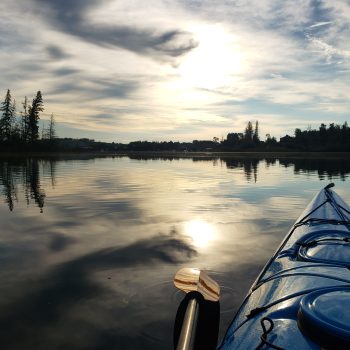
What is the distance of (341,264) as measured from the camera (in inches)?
184

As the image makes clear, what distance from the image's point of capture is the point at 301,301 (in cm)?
312

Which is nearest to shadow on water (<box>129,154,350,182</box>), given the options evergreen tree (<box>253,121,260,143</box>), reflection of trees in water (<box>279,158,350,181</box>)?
reflection of trees in water (<box>279,158,350,181</box>)

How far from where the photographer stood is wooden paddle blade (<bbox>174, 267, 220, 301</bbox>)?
15.7 feet

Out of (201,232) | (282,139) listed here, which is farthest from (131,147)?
(201,232)

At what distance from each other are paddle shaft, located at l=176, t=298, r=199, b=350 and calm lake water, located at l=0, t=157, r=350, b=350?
1.91ft

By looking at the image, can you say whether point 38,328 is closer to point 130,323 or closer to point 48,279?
point 130,323

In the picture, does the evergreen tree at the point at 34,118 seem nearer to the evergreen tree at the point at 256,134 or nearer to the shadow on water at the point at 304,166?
the shadow on water at the point at 304,166

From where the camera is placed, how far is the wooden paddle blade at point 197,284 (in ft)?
15.7

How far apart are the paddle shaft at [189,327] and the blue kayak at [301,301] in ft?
1.16

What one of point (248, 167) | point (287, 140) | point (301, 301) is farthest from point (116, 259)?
point (287, 140)

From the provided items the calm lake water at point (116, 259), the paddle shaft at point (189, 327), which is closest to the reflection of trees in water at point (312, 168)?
the calm lake water at point (116, 259)

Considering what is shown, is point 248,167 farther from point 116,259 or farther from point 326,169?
point 116,259

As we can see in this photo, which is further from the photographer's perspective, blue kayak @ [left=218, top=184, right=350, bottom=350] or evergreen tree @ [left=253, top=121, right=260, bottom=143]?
evergreen tree @ [left=253, top=121, right=260, bottom=143]

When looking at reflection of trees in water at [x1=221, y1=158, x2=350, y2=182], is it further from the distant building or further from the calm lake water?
the distant building
